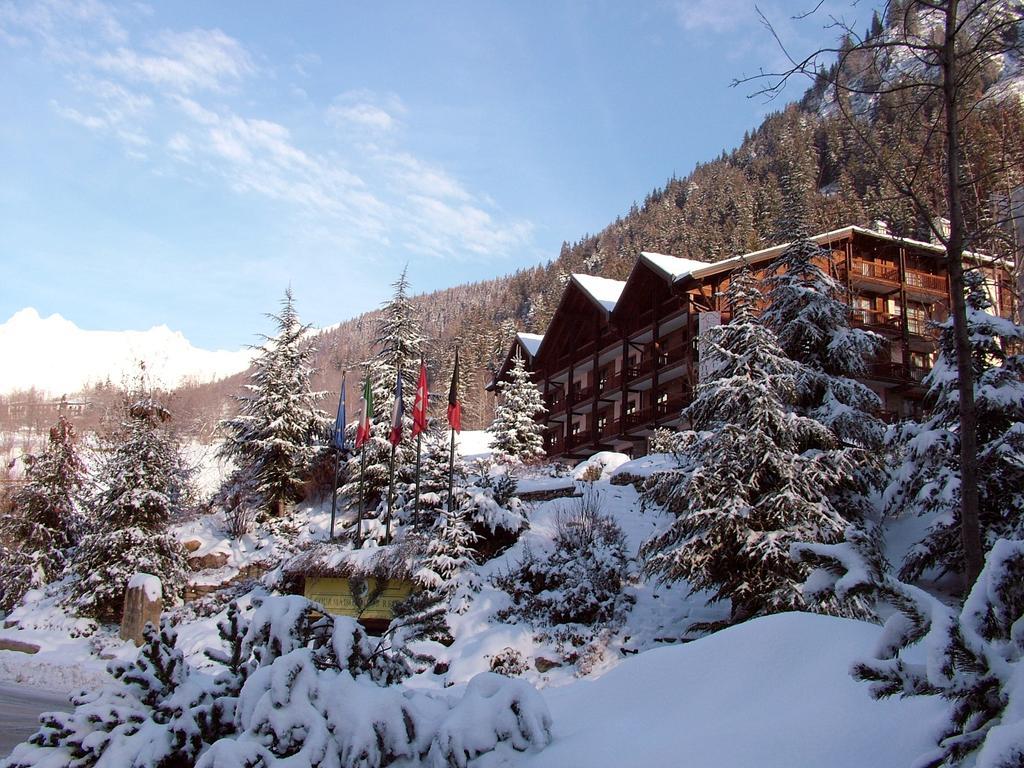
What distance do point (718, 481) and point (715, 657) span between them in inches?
416

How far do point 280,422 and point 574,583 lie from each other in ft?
58.1

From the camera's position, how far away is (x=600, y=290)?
152 feet

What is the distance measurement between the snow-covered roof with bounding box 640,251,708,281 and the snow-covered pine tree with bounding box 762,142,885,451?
17.7 metres

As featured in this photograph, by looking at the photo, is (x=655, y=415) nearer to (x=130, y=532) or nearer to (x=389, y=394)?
(x=389, y=394)

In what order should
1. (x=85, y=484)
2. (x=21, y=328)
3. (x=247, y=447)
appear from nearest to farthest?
(x=85, y=484) < (x=247, y=447) < (x=21, y=328)

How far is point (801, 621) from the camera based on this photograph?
4406 millimetres

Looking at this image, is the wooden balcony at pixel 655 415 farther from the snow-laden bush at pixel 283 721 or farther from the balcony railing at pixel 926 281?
the snow-laden bush at pixel 283 721

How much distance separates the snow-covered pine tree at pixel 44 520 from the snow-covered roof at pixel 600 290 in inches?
1043

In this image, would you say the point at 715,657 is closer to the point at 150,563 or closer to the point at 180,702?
the point at 180,702

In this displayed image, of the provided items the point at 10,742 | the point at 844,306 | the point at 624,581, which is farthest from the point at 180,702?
the point at 844,306

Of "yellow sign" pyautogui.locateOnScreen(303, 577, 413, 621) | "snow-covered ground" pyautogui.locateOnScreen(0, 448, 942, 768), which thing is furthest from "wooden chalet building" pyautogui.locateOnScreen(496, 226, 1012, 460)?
"snow-covered ground" pyautogui.locateOnScreen(0, 448, 942, 768)

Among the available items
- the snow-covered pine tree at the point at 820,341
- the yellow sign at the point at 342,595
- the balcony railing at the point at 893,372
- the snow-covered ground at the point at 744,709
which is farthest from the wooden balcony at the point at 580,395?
the snow-covered ground at the point at 744,709

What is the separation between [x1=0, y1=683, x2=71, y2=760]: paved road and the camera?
8.74 meters

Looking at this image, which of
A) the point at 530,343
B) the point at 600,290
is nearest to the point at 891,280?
the point at 600,290
